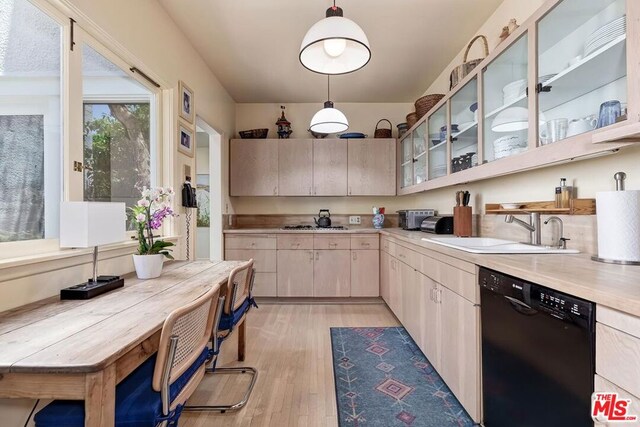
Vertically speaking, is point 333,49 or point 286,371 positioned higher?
point 333,49

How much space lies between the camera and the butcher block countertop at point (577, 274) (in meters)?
0.81

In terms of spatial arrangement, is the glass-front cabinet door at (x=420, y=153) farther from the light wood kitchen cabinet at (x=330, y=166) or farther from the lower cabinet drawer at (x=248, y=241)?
the lower cabinet drawer at (x=248, y=241)

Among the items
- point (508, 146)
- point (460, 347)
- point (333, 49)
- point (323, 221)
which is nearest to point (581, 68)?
point (508, 146)

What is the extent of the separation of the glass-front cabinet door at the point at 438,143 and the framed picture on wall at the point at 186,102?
2.32m

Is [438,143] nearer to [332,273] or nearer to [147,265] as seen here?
[332,273]

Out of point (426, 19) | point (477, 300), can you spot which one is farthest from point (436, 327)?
point (426, 19)

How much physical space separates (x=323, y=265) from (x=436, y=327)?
6.27 ft

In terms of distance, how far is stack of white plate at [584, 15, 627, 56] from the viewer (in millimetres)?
1142

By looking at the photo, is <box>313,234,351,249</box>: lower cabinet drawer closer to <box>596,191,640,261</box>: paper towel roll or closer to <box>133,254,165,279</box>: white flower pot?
<box>133,254,165,279</box>: white flower pot

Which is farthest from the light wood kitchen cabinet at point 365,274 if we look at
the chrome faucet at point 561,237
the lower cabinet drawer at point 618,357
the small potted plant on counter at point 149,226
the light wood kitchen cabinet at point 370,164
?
the lower cabinet drawer at point 618,357

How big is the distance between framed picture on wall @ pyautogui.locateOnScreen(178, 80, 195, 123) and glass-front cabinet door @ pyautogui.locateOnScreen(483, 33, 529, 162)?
7.94 feet

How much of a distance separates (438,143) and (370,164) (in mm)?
Result: 1336

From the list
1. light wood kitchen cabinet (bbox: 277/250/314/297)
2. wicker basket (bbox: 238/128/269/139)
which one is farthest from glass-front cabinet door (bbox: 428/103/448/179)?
wicker basket (bbox: 238/128/269/139)

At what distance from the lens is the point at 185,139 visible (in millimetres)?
2805
